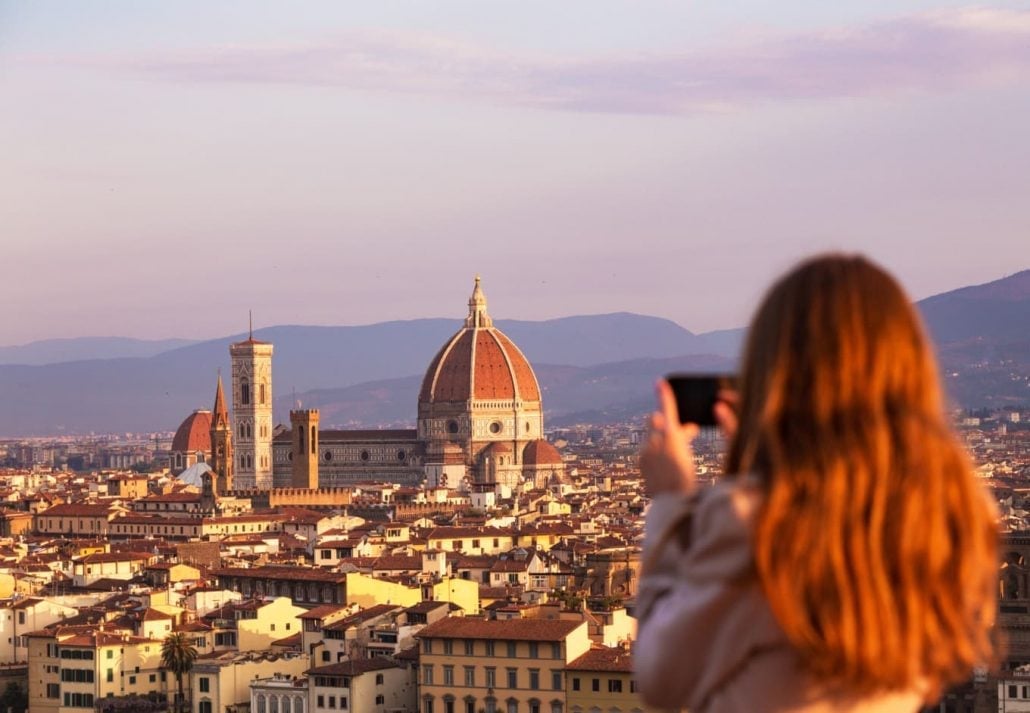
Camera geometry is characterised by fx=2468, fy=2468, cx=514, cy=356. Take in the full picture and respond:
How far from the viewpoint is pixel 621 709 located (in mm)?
36938

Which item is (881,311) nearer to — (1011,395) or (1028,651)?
(1028,651)

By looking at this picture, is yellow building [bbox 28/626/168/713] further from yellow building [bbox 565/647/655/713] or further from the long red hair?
the long red hair

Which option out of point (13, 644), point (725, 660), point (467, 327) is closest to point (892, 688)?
point (725, 660)

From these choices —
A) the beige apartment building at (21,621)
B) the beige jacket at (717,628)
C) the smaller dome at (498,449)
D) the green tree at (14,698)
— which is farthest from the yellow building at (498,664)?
the smaller dome at (498,449)

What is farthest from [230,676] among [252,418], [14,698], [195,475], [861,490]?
[195,475]

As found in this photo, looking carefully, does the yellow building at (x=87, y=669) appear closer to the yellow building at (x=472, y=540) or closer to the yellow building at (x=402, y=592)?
the yellow building at (x=402, y=592)

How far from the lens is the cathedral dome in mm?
128000

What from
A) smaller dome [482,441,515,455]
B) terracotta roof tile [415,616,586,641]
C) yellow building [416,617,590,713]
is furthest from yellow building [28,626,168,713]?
smaller dome [482,441,515,455]

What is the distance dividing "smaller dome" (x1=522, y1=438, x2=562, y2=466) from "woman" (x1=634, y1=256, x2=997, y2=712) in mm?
119609

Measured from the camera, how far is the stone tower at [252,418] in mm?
122250

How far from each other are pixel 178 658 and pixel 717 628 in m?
42.1

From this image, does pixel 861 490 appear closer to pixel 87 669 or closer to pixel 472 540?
pixel 87 669

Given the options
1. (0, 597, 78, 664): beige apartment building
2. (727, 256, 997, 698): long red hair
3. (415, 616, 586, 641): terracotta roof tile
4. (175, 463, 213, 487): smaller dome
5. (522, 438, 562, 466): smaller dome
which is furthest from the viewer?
(522, 438, 562, 466): smaller dome

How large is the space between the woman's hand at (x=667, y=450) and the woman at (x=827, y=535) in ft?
0.08
